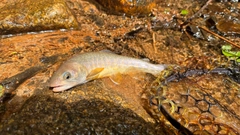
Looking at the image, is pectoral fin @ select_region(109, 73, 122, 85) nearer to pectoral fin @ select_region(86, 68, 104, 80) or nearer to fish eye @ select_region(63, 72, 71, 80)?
pectoral fin @ select_region(86, 68, 104, 80)

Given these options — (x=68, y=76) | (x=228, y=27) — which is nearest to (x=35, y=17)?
(x=68, y=76)

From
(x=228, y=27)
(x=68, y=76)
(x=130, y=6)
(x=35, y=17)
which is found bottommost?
(x=68, y=76)

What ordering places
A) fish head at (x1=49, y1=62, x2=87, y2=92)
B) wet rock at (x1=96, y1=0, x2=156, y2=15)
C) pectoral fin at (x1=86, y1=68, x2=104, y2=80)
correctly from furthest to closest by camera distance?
wet rock at (x1=96, y1=0, x2=156, y2=15)
pectoral fin at (x1=86, y1=68, x2=104, y2=80)
fish head at (x1=49, y1=62, x2=87, y2=92)

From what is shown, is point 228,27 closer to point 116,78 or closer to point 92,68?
point 116,78

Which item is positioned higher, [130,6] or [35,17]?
[130,6]

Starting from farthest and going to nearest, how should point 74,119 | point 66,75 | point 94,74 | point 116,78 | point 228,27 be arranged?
point 228,27, point 116,78, point 94,74, point 66,75, point 74,119

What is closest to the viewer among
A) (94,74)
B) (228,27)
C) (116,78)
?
(94,74)

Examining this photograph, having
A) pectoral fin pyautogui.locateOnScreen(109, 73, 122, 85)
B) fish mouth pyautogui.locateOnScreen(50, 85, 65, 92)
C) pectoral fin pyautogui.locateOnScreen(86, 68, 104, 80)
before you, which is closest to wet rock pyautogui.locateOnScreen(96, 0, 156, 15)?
pectoral fin pyautogui.locateOnScreen(109, 73, 122, 85)

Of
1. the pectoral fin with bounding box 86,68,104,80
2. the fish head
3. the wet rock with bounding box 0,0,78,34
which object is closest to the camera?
the fish head

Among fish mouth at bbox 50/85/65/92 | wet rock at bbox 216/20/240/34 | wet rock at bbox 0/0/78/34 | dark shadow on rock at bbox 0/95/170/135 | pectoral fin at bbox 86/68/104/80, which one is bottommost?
dark shadow on rock at bbox 0/95/170/135
